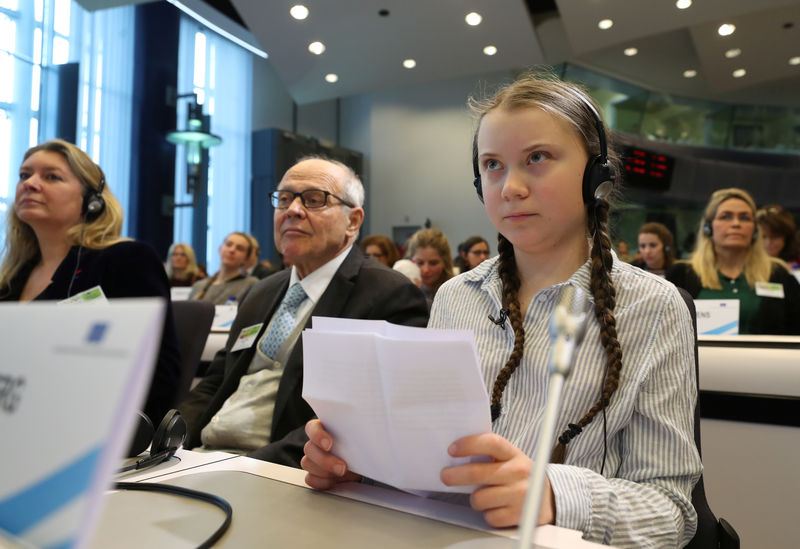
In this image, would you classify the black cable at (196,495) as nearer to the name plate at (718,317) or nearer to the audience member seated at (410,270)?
the name plate at (718,317)

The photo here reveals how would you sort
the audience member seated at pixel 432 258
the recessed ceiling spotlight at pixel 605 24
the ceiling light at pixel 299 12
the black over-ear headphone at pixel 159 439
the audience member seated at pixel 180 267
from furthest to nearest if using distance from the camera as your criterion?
the audience member seated at pixel 180 267 < the recessed ceiling spotlight at pixel 605 24 < the ceiling light at pixel 299 12 < the audience member seated at pixel 432 258 < the black over-ear headphone at pixel 159 439

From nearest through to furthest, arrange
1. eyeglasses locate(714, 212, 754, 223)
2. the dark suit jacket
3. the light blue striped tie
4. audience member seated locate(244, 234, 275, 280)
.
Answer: the dark suit jacket < the light blue striped tie < eyeglasses locate(714, 212, 754, 223) < audience member seated locate(244, 234, 275, 280)

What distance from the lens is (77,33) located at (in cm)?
646

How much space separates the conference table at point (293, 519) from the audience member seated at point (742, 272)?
2689 millimetres

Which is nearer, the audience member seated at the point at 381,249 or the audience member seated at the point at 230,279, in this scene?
the audience member seated at the point at 230,279

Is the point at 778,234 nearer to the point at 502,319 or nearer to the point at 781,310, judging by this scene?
the point at 781,310

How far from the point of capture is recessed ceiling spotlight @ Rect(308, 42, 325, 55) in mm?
5289

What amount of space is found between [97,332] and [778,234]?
466cm

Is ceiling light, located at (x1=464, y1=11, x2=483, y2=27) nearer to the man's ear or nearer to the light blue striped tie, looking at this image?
the man's ear

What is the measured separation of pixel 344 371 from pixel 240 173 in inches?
347

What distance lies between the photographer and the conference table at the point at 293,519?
607 millimetres

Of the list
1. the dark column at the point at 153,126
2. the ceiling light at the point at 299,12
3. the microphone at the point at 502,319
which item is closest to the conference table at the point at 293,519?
the microphone at the point at 502,319

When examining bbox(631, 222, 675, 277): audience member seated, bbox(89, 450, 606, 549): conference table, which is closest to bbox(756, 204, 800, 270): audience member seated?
bbox(631, 222, 675, 277): audience member seated

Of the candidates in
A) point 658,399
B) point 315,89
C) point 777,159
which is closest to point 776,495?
point 658,399
